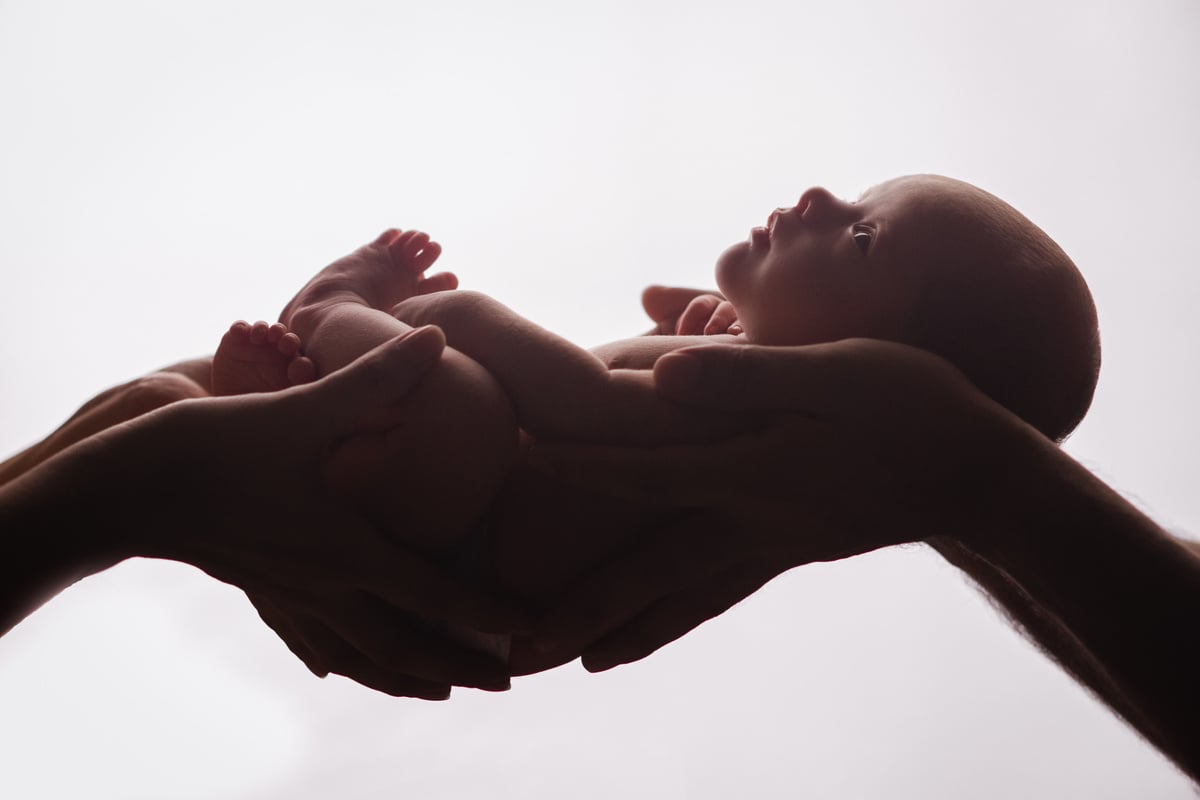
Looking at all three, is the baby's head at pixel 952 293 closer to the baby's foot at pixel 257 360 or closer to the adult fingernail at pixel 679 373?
the adult fingernail at pixel 679 373

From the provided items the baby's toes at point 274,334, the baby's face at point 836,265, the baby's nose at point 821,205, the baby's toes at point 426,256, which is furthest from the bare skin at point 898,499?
the baby's toes at point 426,256

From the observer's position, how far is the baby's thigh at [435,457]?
0.82 metres

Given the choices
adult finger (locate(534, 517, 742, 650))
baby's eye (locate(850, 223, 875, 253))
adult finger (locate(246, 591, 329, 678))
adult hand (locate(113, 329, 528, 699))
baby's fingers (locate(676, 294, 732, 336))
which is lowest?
adult finger (locate(246, 591, 329, 678))

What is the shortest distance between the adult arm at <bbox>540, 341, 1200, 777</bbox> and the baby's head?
0.32 feet

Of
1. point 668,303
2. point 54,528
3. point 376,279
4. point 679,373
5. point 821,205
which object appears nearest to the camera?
point 54,528

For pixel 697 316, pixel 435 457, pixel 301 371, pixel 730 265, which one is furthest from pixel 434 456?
pixel 697 316

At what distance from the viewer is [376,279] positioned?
115 cm

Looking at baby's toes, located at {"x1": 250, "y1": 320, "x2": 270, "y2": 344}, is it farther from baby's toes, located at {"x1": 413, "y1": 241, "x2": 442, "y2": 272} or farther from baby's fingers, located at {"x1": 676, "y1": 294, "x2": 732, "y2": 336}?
baby's fingers, located at {"x1": 676, "y1": 294, "x2": 732, "y2": 336}

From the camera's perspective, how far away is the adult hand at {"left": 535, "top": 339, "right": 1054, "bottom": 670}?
2.60ft

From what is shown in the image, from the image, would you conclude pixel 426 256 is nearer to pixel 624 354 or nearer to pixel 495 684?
pixel 624 354

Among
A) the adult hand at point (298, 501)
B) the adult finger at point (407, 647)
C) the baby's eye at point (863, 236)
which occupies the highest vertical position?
the baby's eye at point (863, 236)

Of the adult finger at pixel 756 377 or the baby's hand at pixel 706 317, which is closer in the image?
the adult finger at pixel 756 377

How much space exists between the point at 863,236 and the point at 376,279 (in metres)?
0.60

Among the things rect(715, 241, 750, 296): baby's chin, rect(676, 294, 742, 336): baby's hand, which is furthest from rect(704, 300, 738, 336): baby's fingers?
rect(715, 241, 750, 296): baby's chin
